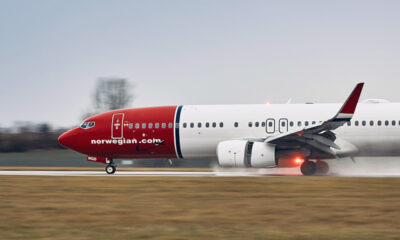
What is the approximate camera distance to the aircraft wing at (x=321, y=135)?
19062 millimetres

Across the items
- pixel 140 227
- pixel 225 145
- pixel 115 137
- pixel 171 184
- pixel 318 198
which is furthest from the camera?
pixel 115 137

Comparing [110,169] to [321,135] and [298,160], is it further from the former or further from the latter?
[321,135]

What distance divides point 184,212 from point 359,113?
43.3 feet

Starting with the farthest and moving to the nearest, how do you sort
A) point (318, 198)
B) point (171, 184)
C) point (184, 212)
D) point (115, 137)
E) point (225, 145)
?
point (115, 137) → point (225, 145) → point (171, 184) → point (318, 198) → point (184, 212)

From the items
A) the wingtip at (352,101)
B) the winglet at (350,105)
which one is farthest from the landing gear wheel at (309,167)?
Answer: the wingtip at (352,101)

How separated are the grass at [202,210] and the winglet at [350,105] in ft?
10.5

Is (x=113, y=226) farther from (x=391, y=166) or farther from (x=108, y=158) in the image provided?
(x=391, y=166)

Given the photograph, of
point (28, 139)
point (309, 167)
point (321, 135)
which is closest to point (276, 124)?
point (321, 135)

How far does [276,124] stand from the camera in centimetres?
2180

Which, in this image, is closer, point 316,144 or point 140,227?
point 140,227

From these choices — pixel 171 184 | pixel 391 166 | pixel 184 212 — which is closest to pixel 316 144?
pixel 391 166

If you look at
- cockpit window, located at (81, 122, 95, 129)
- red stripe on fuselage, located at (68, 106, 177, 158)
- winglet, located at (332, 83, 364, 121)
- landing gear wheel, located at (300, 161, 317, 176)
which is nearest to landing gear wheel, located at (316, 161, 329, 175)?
landing gear wheel, located at (300, 161, 317, 176)

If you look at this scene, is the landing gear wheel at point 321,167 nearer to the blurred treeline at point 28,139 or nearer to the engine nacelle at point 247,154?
the engine nacelle at point 247,154

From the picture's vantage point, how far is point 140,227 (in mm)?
8672
